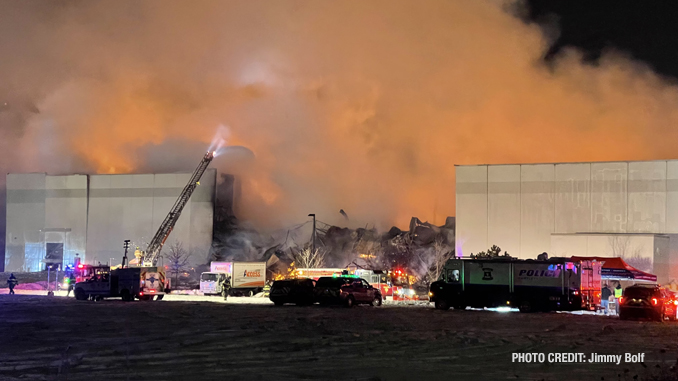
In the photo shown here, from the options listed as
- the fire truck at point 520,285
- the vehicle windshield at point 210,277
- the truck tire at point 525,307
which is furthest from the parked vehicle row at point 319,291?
the vehicle windshield at point 210,277

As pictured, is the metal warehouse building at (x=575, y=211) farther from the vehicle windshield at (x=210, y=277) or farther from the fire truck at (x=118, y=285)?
the fire truck at (x=118, y=285)

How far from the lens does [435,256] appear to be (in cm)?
7612

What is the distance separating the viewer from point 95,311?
88.9 feet

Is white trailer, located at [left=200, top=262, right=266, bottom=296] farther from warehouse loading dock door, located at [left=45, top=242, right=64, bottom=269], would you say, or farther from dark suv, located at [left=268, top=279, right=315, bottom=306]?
warehouse loading dock door, located at [left=45, top=242, right=64, bottom=269]

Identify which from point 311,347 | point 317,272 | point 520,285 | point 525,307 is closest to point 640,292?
point 525,307

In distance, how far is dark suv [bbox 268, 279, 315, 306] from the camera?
34125mm

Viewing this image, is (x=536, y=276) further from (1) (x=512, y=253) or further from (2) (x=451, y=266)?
(1) (x=512, y=253)

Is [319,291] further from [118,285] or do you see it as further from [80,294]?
[80,294]

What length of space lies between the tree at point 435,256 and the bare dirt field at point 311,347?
45.5 meters

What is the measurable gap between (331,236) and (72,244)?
1209 inches

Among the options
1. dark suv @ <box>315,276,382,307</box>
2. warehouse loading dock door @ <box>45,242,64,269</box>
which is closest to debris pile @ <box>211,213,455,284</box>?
warehouse loading dock door @ <box>45,242,64,269</box>

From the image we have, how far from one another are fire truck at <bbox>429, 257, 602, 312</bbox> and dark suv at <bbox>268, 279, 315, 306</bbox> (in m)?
6.26

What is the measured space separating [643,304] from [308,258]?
50532 mm

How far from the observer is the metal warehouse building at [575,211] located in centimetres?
5406
